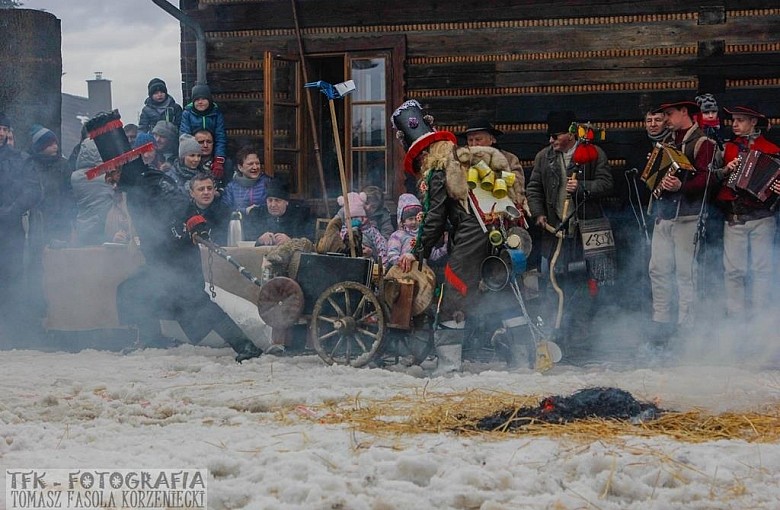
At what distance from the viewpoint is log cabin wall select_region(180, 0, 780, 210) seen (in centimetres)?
1061

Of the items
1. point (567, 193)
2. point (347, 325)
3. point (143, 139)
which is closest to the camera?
point (347, 325)

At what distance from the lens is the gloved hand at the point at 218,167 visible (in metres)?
10.9

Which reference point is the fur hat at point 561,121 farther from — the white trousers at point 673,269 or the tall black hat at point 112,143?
the tall black hat at point 112,143

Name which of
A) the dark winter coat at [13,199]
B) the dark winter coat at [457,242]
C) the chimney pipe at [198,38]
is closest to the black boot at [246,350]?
the dark winter coat at [457,242]

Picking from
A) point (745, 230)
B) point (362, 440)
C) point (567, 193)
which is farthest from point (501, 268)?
point (362, 440)

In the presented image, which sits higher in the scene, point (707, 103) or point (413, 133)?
point (707, 103)

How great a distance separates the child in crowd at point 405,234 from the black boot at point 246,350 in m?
1.31

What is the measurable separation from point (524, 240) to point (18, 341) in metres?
4.92

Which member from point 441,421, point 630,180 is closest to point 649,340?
point 630,180

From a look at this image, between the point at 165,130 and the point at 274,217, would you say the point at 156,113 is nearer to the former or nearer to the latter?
the point at 165,130

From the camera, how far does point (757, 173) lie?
28.6 feet

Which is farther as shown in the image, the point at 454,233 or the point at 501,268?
the point at 454,233

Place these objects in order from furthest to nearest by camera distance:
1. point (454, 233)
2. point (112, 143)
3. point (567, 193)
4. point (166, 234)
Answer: point (567, 193), point (166, 234), point (112, 143), point (454, 233)

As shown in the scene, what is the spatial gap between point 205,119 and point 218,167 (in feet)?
1.78
